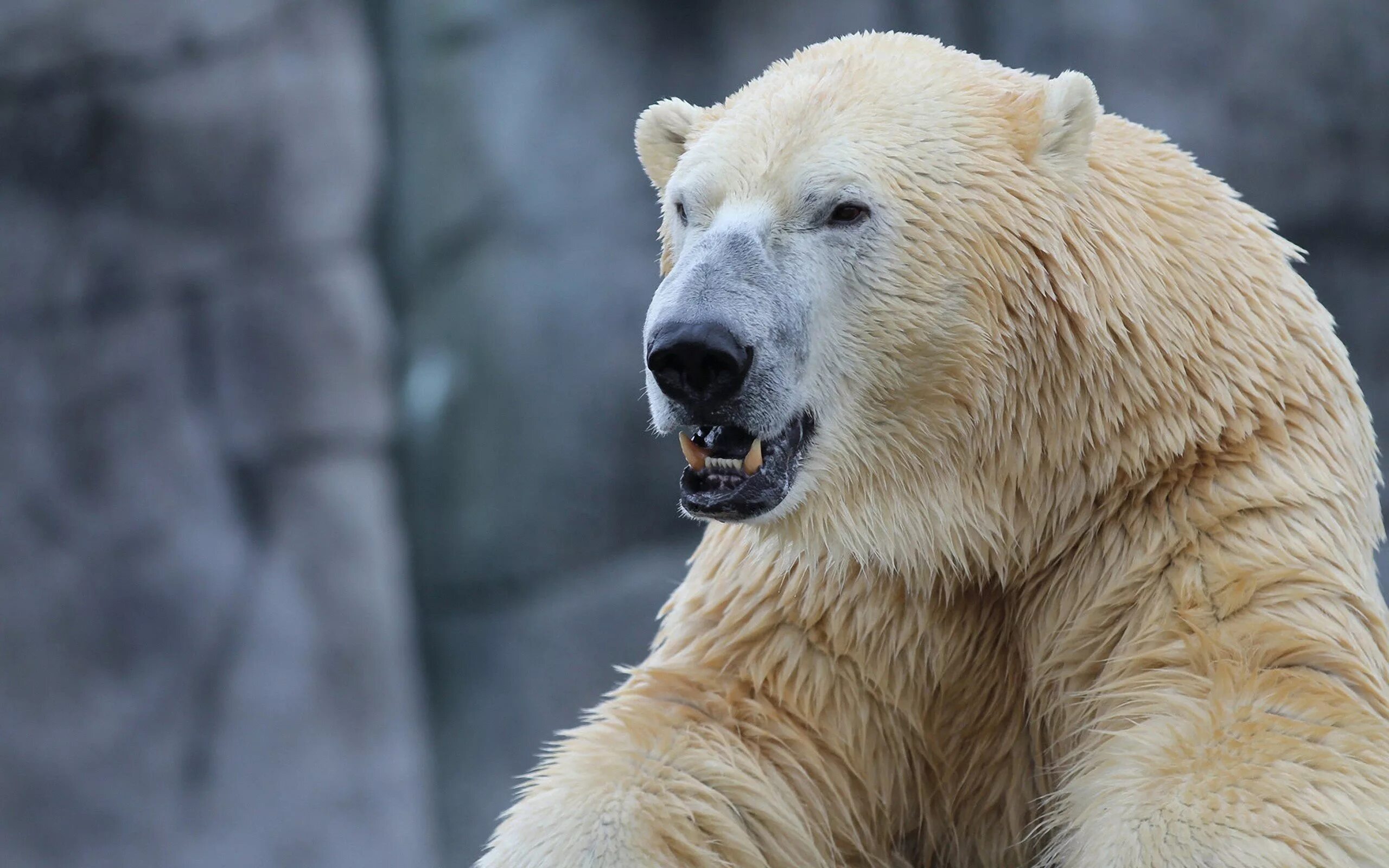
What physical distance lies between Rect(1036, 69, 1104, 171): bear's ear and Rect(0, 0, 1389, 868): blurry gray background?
3105 mm

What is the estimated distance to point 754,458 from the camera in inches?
67.7

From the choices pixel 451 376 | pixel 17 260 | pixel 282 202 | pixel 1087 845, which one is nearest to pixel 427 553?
pixel 451 376

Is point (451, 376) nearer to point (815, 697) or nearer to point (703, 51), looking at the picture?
point (703, 51)

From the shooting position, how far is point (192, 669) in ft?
16.6

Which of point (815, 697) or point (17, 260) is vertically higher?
point (17, 260)

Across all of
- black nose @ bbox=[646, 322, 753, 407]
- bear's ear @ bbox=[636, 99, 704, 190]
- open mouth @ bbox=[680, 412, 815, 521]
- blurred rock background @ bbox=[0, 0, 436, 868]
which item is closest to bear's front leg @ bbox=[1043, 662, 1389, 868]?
open mouth @ bbox=[680, 412, 815, 521]

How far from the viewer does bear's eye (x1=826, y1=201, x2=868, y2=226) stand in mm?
1769

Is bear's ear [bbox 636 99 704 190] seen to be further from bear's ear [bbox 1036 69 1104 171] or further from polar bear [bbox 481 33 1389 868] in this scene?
bear's ear [bbox 1036 69 1104 171]

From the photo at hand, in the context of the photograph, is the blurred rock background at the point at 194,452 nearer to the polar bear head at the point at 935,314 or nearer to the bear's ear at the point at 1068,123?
the polar bear head at the point at 935,314

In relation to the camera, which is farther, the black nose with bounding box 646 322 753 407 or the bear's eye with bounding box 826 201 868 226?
the bear's eye with bounding box 826 201 868 226

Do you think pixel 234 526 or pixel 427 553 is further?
pixel 427 553

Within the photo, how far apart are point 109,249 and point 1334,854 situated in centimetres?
445

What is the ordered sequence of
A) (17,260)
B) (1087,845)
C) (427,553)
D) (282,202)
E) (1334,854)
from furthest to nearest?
1. (427,553)
2. (282,202)
3. (17,260)
4. (1087,845)
5. (1334,854)

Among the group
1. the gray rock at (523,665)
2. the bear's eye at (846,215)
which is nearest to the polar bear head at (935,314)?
the bear's eye at (846,215)
